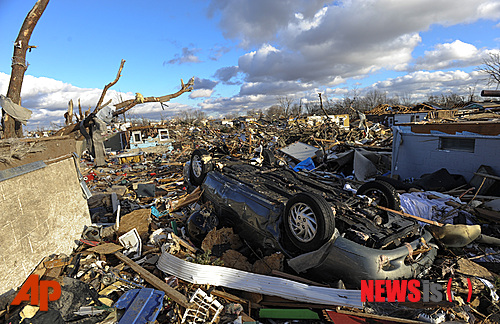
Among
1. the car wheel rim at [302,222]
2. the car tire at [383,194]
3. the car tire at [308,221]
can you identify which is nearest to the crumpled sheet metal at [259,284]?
the car tire at [308,221]

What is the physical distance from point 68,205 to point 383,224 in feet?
18.4

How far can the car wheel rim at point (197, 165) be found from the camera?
19.4 feet

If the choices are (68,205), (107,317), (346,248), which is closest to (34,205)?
(68,205)

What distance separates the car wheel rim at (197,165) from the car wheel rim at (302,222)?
10.1 feet

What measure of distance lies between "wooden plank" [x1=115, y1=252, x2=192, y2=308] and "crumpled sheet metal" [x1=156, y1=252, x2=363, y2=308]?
18cm

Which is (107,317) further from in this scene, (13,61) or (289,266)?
(13,61)

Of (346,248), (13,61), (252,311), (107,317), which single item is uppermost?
(13,61)

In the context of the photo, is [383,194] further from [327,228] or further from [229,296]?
[229,296]

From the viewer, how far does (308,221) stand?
3.17m

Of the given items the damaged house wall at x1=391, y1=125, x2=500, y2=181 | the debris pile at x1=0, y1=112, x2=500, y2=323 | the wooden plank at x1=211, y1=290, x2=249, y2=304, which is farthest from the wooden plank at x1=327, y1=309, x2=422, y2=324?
the damaged house wall at x1=391, y1=125, x2=500, y2=181

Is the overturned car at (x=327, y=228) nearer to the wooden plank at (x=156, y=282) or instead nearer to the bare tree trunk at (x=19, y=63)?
the wooden plank at (x=156, y=282)

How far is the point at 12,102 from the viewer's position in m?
3.75

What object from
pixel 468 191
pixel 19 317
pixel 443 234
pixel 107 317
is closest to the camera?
pixel 19 317

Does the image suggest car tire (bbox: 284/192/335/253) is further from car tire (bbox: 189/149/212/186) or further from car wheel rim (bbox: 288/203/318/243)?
car tire (bbox: 189/149/212/186)
